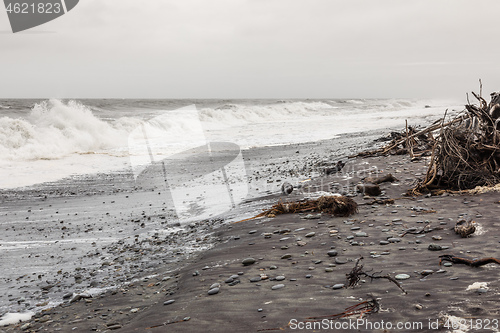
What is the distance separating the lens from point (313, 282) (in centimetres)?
345

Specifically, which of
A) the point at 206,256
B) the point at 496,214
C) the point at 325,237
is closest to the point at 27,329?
the point at 206,256

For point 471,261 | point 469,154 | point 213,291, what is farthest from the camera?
point 469,154

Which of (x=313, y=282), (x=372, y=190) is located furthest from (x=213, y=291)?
(x=372, y=190)

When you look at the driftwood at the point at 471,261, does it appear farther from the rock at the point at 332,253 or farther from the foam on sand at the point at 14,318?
the foam on sand at the point at 14,318

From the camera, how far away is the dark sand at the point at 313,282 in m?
2.79

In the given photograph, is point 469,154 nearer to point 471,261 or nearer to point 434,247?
point 434,247

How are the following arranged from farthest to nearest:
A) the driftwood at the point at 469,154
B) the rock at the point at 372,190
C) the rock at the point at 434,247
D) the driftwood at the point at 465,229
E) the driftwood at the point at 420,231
A: the rock at the point at 372,190 → the driftwood at the point at 469,154 → the driftwood at the point at 420,231 → the driftwood at the point at 465,229 → the rock at the point at 434,247

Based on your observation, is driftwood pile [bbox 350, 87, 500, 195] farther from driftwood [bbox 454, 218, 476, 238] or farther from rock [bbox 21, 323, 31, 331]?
rock [bbox 21, 323, 31, 331]

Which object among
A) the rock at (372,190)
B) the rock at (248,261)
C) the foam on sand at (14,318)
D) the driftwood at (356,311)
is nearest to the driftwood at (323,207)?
the rock at (372,190)

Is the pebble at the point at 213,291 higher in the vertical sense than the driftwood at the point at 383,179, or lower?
lower

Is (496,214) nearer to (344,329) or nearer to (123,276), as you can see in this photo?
(344,329)

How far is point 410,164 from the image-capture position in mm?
8359

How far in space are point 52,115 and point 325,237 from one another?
21.0 metres

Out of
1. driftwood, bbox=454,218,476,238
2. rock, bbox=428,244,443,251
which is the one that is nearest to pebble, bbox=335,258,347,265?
rock, bbox=428,244,443,251
